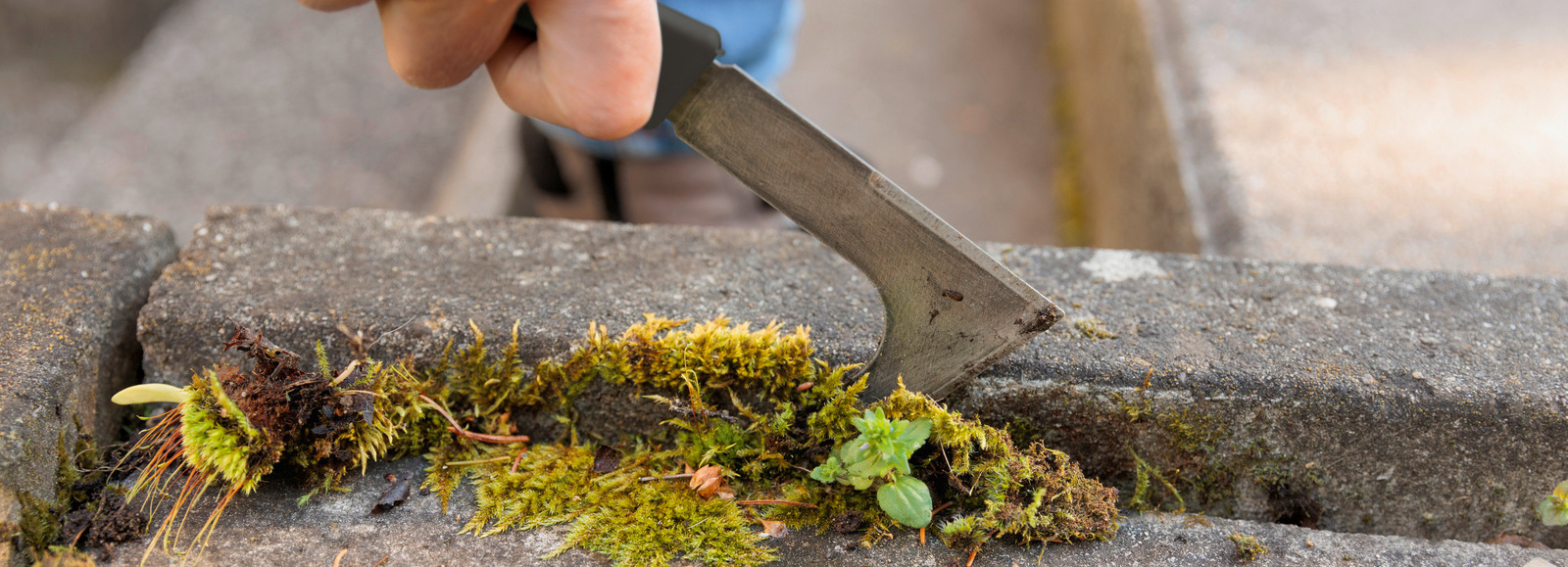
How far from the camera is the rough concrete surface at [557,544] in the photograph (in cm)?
109

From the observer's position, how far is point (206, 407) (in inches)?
42.1

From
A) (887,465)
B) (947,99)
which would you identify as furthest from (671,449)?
(947,99)

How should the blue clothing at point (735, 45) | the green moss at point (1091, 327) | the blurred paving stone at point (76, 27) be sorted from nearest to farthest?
1. the green moss at point (1091, 327)
2. the blue clothing at point (735, 45)
3. the blurred paving stone at point (76, 27)

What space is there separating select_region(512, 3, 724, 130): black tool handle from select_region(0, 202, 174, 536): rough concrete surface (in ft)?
2.56

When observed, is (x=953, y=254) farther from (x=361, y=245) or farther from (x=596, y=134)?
(x=361, y=245)

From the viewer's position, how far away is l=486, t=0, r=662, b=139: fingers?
1.09 m

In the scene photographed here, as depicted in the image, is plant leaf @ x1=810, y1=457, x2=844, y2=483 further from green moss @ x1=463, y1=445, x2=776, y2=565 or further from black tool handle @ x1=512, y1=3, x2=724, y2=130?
black tool handle @ x1=512, y1=3, x2=724, y2=130

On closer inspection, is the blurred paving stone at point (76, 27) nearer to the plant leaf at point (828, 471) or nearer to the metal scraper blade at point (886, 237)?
the metal scraper blade at point (886, 237)

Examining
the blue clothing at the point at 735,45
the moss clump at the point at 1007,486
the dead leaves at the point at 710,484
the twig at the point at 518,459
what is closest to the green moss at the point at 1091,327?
the moss clump at the point at 1007,486

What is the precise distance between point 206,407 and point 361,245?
427 millimetres

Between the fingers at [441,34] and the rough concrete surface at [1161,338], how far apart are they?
0.33 m

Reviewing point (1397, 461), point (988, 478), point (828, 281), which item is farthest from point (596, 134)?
point (1397, 461)

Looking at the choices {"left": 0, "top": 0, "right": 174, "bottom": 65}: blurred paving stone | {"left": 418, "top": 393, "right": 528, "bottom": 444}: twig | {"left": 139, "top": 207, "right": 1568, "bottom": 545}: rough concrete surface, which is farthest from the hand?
{"left": 0, "top": 0, "right": 174, "bottom": 65}: blurred paving stone

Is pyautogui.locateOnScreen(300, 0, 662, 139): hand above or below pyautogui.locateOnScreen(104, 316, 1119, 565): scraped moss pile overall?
above
